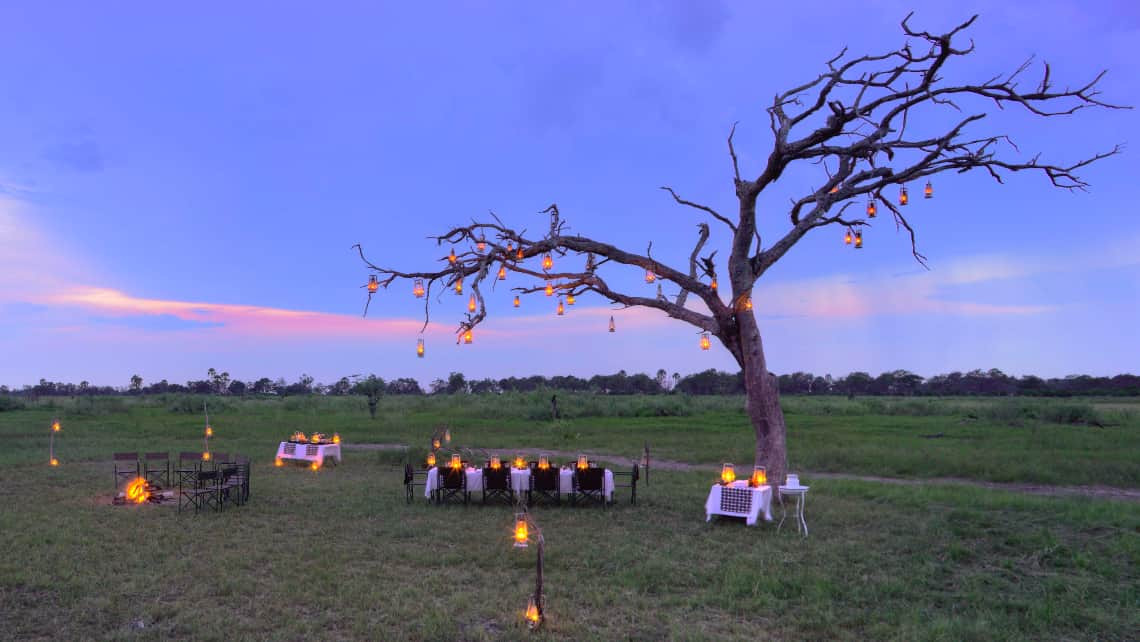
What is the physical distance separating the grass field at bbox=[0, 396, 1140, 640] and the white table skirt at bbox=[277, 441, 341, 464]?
900 millimetres

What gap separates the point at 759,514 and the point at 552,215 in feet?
22.7

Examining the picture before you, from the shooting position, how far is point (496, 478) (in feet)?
42.3

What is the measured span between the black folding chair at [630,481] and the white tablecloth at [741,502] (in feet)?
6.12

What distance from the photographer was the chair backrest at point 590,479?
12.7 meters

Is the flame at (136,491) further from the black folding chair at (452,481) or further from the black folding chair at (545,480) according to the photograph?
the black folding chair at (545,480)

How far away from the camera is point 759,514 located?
11148 mm

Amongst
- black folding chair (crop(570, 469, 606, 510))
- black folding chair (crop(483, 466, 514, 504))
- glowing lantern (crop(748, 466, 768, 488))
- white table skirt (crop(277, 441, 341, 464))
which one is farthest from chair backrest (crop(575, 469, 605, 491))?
white table skirt (crop(277, 441, 341, 464))

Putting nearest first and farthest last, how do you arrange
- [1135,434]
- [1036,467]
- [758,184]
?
1. [758,184]
2. [1036,467]
3. [1135,434]

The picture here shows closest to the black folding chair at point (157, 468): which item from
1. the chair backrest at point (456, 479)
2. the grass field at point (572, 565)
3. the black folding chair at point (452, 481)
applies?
the grass field at point (572, 565)

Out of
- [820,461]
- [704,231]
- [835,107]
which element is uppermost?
[835,107]

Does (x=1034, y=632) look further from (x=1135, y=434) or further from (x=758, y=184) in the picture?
(x=1135, y=434)

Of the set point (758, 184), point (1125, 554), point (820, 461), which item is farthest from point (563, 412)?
point (1125, 554)

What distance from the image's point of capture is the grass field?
20.8 ft

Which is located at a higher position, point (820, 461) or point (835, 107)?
point (835, 107)
